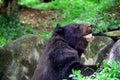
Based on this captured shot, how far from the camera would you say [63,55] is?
5.36m

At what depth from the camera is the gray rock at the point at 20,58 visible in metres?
8.96

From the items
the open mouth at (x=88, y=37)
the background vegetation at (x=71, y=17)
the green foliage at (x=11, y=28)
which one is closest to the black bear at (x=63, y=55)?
the open mouth at (x=88, y=37)

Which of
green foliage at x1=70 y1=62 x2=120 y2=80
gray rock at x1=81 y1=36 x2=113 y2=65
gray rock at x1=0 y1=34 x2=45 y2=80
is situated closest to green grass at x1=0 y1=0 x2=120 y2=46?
gray rock at x1=81 y1=36 x2=113 y2=65

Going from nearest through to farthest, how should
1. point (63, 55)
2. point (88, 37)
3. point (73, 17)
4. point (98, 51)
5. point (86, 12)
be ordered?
point (63, 55) < point (88, 37) < point (98, 51) < point (86, 12) < point (73, 17)

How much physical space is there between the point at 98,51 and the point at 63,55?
3218 mm

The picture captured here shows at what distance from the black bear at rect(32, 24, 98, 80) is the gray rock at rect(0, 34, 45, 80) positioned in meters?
3.31

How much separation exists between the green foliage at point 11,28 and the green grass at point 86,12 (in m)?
1.22

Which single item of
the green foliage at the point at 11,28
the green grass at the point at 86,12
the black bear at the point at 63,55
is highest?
the black bear at the point at 63,55

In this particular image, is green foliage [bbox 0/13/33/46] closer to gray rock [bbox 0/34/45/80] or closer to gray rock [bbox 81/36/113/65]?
gray rock [bbox 0/34/45/80]

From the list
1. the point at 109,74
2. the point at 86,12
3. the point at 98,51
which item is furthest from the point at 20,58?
the point at 109,74

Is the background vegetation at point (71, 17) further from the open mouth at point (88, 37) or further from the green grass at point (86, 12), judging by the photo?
the open mouth at point (88, 37)

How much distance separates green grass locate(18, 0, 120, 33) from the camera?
29.9ft

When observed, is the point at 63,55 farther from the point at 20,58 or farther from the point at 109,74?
the point at 20,58

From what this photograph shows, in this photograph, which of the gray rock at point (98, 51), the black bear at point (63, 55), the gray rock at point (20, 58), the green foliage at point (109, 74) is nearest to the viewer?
the green foliage at point (109, 74)
